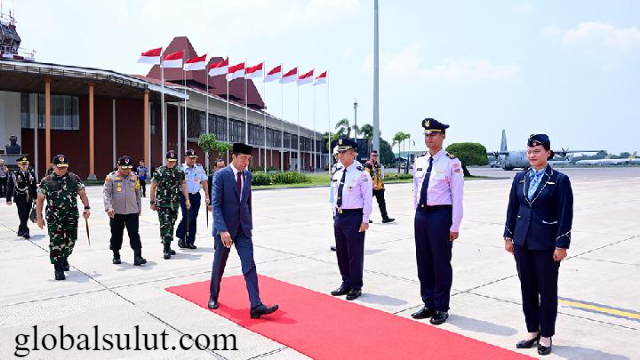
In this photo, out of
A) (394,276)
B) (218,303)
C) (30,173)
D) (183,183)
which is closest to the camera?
(218,303)

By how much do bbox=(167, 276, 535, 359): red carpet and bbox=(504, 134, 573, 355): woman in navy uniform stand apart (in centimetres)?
44

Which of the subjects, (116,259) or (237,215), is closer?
(237,215)

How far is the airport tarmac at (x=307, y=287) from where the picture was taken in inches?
172

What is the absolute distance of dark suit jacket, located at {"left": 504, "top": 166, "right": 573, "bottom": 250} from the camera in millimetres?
3906

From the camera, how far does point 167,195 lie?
26.8 feet

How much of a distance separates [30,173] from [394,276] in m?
8.55

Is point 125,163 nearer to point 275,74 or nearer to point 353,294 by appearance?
point 353,294

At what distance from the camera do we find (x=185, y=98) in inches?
1580

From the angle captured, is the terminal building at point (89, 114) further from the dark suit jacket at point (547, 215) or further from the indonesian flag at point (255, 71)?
the dark suit jacket at point (547, 215)

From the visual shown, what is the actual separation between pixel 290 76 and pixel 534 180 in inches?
1585

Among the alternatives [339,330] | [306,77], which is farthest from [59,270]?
[306,77]

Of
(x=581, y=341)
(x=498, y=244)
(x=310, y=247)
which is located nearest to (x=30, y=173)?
(x=310, y=247)

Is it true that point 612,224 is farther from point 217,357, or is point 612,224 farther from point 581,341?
point 217,357

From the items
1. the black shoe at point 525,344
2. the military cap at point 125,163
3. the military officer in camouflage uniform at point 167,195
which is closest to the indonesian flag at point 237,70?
the military officer in camouflage uniform at point 167,195
